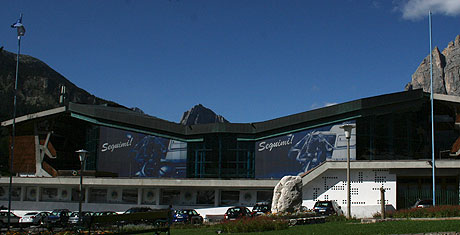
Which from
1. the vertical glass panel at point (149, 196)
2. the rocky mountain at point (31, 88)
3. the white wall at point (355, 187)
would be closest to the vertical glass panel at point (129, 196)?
the vertical glass panel at point (149, 196)

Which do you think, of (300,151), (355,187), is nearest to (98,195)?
(300,151)

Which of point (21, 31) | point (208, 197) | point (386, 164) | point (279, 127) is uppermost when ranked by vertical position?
point (21, 31)

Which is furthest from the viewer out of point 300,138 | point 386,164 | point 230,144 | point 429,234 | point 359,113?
point 230,144

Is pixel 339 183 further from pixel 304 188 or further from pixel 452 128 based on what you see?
pixel 452 128

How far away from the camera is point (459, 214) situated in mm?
24109

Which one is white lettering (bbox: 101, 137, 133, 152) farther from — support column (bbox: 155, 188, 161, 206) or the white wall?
the white wall

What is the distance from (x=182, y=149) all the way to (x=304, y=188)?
17.3 m

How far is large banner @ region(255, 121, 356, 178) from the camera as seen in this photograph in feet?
147

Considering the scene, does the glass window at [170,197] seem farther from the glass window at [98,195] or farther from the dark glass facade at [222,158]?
the glass window at [98,195]

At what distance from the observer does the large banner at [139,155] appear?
51719mm

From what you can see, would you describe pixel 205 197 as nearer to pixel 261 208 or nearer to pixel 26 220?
pixel 261 208

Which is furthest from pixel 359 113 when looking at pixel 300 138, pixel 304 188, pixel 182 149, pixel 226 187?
pixel 182 149

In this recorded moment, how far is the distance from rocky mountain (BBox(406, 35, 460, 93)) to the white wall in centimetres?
13193

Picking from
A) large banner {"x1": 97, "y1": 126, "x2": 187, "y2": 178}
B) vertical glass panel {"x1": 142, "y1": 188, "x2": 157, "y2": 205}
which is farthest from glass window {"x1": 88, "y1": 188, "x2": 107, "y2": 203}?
vertical glass panel {"x1": 142, "y1": 188, "x2": 157, "y2": 205}
